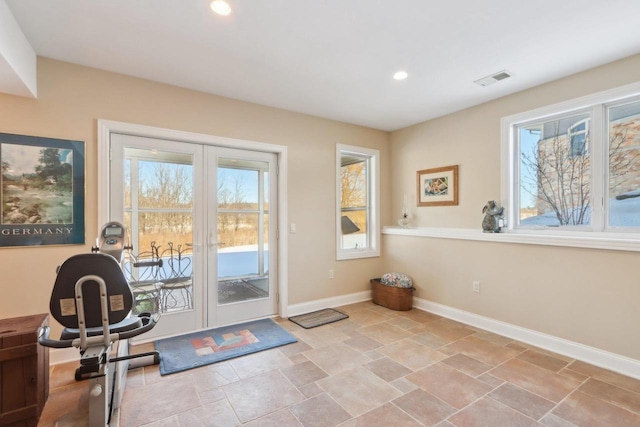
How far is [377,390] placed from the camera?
225 cm

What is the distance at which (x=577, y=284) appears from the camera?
2.76 metres

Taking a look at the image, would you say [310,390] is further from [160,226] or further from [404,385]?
[160,226]

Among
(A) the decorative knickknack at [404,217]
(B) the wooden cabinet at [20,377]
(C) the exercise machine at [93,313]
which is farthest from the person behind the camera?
(A) the decorative knickknack at [404,217]

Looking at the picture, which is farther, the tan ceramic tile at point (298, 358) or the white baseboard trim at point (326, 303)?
the white baseboard trim at point (326, 303)

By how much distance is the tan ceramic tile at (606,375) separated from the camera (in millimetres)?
2297

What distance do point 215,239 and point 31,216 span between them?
1.55 meters

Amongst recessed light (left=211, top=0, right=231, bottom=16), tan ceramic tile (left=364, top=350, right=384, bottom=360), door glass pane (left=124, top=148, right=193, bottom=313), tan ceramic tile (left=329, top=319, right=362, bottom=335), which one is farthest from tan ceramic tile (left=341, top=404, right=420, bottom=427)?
recessed light (left=211, top=0, right=231, bottom=16)

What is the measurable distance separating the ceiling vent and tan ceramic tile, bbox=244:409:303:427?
3389mm

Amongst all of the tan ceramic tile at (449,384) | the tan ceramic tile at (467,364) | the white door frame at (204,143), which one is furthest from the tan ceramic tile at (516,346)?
the white door frame at (204,143)

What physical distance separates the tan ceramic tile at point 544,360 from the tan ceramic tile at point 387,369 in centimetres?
116

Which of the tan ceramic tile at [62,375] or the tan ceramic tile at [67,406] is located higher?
the tan ceramic tile at [62,375]

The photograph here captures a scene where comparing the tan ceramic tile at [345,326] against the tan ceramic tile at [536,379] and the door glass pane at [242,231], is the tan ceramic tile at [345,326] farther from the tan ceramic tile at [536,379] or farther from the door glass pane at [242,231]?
the tan ceramic tile at [536,379]

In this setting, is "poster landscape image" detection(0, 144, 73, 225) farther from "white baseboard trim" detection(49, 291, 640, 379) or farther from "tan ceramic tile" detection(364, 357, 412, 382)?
"tan ceramic tile" detection(364, 357, 412, 382)

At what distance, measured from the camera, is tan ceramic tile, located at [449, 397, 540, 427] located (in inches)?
74.4
